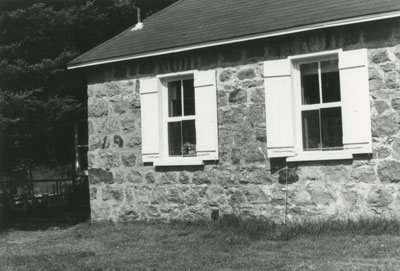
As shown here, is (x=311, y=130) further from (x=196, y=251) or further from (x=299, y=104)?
(x=196, y=251)

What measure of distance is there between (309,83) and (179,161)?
279 centimetres

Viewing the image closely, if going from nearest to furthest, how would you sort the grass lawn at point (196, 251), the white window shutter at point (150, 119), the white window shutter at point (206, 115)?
the grass lawn at point (196, 251) → the white window shutter at point (206, 115) → the white window shutter at point (150, 119)

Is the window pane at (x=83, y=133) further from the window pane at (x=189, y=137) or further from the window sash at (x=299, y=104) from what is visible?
the window sash at (x=299, y=104)

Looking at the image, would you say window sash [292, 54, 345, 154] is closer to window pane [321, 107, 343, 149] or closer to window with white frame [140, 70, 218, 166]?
window pane [321, 107, 343, 149]

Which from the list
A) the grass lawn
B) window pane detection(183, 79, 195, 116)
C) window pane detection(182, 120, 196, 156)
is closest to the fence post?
the grass lawn

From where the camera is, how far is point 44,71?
11773mm

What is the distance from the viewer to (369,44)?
8.66m

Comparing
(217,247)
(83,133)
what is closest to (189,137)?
(217,247)

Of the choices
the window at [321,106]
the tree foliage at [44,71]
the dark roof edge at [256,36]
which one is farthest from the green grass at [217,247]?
the dark roof edge at [256,36]

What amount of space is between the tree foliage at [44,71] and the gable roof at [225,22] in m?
1.05

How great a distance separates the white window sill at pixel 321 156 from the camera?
28.7ft

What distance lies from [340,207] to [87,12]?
25.7 feet

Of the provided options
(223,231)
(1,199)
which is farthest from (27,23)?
(223,231)

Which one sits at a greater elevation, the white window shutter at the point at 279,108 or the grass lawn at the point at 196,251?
the white window shutter at the point at 279,108
